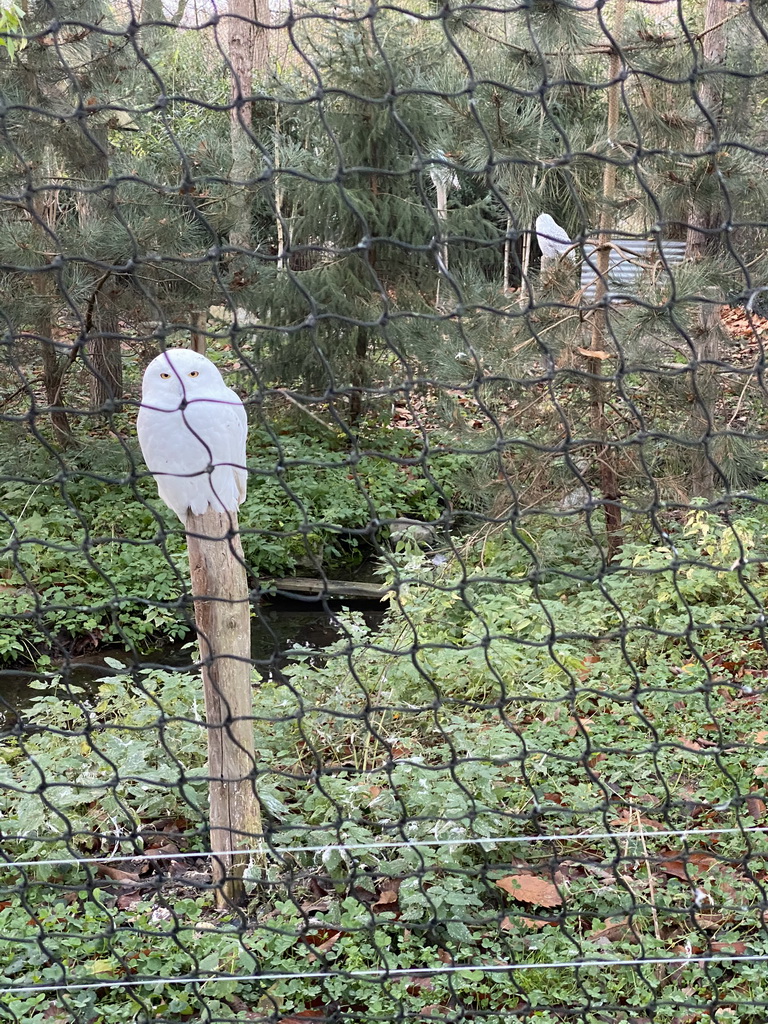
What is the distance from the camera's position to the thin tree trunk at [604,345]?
4.20 m

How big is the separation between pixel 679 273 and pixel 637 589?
4.38ft

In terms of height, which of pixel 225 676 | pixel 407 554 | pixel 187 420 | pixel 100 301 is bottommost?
pixel 407 554

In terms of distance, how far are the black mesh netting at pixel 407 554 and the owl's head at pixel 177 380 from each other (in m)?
0.08

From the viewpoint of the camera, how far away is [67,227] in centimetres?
550

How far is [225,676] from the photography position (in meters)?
2.08

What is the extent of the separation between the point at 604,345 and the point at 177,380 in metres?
3.00

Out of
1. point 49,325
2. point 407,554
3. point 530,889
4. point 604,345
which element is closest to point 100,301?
point 49,325

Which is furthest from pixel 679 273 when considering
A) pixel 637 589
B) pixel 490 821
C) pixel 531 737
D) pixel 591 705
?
pixel 490 821

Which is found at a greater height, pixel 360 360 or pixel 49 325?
pixel 49 325

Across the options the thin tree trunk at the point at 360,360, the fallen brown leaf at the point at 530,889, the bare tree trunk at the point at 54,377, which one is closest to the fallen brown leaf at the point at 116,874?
the fallen brown leaf at the point at 530,889

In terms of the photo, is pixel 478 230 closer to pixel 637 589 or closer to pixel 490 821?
pixel 637 589

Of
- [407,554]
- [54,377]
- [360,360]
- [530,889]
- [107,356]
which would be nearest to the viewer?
[530,889]

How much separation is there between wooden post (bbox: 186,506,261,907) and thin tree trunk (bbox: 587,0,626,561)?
95.5 inches

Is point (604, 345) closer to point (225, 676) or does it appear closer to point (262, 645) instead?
point (262, 645)
